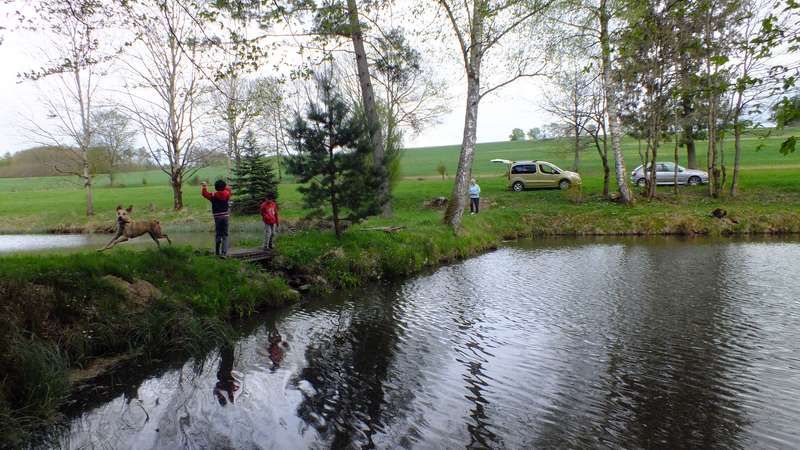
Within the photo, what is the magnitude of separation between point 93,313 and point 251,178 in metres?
22.2

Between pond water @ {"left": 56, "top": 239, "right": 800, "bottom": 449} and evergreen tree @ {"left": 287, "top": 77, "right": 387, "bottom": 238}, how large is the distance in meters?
3.47

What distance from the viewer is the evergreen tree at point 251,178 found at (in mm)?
28719

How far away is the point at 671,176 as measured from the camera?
30.6 meters

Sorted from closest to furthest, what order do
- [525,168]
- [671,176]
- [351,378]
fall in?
[351,378] < [525,168] < [671,176]

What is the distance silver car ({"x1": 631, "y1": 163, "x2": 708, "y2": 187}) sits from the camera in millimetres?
29797

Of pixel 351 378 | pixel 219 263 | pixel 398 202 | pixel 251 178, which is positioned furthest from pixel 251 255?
pixel 251 178

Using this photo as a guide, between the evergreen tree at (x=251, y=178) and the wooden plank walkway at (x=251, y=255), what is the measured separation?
17.1 metres

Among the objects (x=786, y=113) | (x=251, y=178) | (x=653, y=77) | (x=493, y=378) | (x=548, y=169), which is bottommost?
(x=493, y=378)

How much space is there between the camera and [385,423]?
5.19 m

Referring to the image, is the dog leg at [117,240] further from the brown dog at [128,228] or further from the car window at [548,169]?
the car window at [548,169]

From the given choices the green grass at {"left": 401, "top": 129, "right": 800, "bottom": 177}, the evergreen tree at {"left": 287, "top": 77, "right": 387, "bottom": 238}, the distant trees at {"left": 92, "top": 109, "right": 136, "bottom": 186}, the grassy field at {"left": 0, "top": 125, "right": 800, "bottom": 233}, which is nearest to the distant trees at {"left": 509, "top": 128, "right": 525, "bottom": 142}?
the green grass at {"left": 401, "top": 129, "right": 800, "bottom": 177}

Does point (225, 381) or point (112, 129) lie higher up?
point (112, 129)

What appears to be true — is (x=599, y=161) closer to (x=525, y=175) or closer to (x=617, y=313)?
(x=525, y=175)

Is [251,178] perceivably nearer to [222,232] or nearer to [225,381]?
[222,232]
